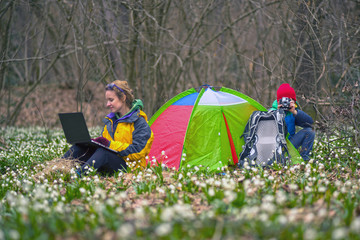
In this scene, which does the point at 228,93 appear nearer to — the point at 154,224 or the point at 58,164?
the point at 58,164

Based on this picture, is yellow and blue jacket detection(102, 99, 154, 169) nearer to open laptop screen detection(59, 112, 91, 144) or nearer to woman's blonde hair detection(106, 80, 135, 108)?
woman's blonde hair detection(106, 80, 135, 108)

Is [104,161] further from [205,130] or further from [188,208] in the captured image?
[188,208]

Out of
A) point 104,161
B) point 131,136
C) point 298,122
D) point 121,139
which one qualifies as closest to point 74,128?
point 104,161

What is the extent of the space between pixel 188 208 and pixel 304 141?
388 cm

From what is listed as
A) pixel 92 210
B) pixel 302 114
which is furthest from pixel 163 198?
pixel 302 114

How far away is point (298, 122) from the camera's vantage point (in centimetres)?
638

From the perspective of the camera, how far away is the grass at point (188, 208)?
2.63 meters

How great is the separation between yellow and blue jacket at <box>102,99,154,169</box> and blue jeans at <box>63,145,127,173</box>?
0.11 m

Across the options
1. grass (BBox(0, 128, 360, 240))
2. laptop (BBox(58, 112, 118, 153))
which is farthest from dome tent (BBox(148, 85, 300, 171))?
laptop (BBox(58, 112, 118, 153))

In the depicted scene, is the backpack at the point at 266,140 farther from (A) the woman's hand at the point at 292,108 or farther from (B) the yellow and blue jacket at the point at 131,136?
(B) the yellow and blue jacket at the point at 131,136

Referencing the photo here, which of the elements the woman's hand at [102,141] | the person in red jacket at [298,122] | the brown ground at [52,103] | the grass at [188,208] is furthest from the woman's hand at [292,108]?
the brown ground at [52,103]

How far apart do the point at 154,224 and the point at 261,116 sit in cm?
396

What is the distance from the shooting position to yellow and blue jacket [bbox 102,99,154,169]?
5.73 meters

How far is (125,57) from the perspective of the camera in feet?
40.3
